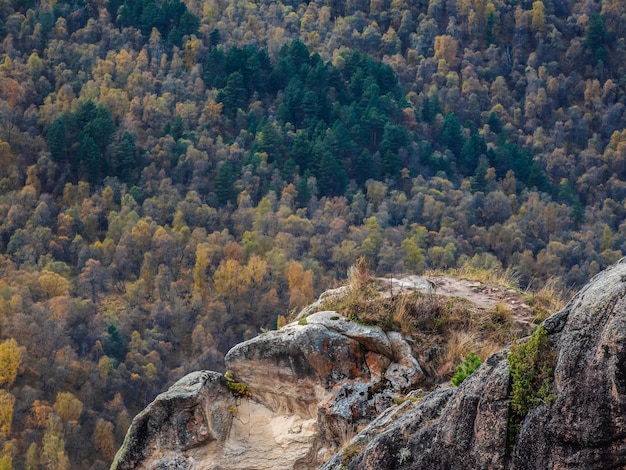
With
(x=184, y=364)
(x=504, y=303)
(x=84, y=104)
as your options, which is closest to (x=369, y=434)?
(x=504, y=303)

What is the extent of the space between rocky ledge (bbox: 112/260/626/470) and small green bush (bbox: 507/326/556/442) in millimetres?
39

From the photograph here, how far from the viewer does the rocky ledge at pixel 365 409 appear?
8273 millimetres

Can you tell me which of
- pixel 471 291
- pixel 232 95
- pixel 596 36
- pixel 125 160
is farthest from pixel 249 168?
pixel 471 291

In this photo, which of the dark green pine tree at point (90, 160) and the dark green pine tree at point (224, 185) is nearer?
the dark green pine tree at point (224, 185)

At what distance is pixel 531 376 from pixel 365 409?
4.92 metres

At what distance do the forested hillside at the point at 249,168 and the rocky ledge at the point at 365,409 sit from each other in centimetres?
6880

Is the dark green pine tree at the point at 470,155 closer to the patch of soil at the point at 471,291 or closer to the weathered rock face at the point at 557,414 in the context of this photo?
the patch of soil at the point at 471,291

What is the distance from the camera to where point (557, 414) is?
327 inches

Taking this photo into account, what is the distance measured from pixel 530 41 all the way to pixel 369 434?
6557 inches

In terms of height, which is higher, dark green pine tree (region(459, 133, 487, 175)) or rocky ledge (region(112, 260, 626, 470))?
rocky ledge (region(112, 260, 626, 470))

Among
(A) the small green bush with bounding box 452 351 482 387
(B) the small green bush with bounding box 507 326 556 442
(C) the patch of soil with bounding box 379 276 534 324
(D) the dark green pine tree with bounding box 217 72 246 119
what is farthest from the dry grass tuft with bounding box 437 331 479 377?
(D) the dark green pine tree with bounding box 217 72 246 119

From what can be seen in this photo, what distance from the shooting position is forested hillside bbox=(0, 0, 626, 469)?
97188 millimetres

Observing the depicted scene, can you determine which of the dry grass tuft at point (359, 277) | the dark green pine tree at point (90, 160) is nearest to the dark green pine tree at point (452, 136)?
the dark green pine tree at point (90, 160)

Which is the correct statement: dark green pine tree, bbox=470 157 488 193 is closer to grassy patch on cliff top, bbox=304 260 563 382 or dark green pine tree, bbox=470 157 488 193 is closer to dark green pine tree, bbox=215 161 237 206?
dark green pine tree, bbox=215 161 237 206
